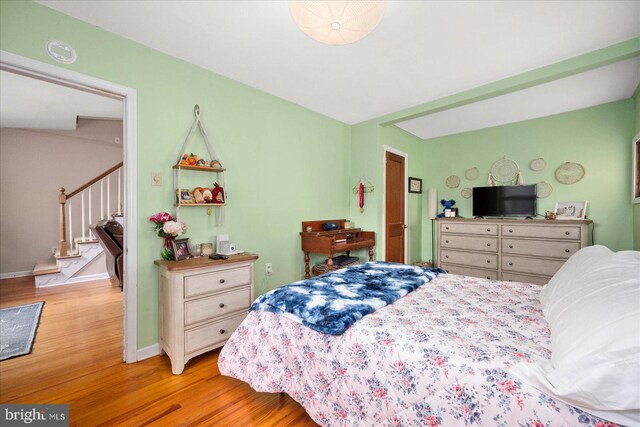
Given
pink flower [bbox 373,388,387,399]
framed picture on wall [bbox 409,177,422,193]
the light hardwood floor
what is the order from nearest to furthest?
pink flower [bbox 373,388,387,399]
the light hardwood floor
framed picture on wall [bbox 409,177,422,193]

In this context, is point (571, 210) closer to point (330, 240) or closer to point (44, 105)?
point (330, 240)

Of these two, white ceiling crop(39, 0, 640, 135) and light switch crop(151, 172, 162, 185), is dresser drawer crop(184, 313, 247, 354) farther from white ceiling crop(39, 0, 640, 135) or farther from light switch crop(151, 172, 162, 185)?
white ceiling crop(39, 0, 640, 135)

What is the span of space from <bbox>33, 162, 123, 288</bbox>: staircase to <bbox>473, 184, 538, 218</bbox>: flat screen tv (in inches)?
235

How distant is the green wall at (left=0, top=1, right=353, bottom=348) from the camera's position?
1.94 meters

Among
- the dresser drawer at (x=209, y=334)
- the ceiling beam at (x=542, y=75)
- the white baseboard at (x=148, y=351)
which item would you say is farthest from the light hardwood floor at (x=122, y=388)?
the ceiling beam at (x=542, y=75)

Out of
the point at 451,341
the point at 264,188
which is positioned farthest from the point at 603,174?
the point at 264,188

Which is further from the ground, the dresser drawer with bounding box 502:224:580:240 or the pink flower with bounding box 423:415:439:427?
the dresser drawer with bounding box 502:224:580:240

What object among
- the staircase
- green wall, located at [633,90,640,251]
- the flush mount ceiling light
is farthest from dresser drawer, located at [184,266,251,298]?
green wall, located at [633,90,640,251]

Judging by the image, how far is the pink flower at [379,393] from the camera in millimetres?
1121

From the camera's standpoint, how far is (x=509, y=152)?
13.5 feet

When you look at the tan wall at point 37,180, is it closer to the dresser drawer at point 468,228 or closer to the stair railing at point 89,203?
the stair railing at point 89,203

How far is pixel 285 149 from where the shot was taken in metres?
3.27

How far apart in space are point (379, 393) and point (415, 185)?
14.1 feet

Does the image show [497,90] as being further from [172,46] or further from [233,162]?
[172,46]
